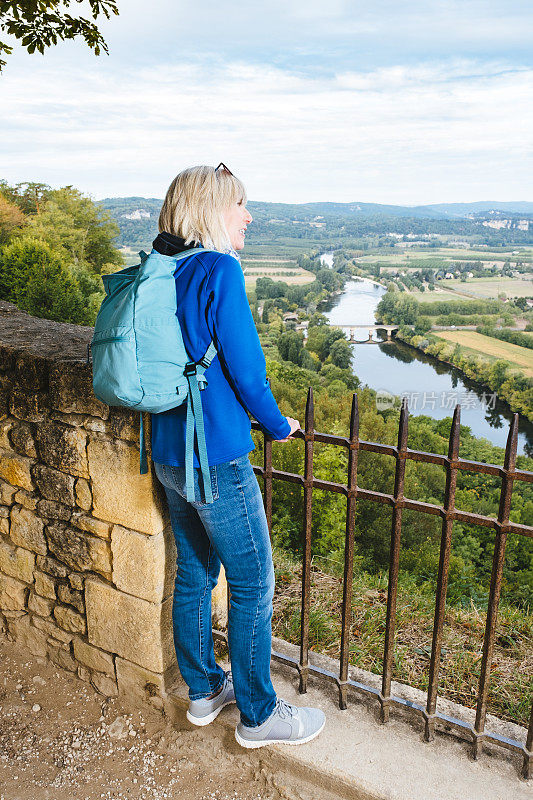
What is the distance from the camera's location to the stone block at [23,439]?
6.79ft

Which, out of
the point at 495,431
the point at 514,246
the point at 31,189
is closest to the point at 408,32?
the point at 514,246

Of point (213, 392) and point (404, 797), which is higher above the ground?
point (213, 392)

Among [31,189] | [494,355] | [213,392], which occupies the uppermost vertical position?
[31,189]

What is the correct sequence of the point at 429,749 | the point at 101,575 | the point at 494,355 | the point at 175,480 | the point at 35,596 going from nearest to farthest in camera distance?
the point at 175,480
the point at 429,749
the point at 101,575
the point at 35,596
the point at 494,355

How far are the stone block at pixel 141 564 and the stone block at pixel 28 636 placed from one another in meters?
0.60

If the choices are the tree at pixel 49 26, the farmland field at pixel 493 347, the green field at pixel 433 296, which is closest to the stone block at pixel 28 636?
the tree at pixel 49 26

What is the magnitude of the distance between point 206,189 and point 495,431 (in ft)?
161

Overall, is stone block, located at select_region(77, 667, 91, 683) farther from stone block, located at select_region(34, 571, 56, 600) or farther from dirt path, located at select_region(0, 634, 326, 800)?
stone block, located at select_region(34, 571, 56, 600)

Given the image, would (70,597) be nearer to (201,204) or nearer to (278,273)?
(201,204)

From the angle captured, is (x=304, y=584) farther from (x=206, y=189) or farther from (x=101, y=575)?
(x=206, y=189)

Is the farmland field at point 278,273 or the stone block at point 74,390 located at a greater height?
the stone block at point 74,390

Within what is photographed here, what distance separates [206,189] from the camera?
1.42m

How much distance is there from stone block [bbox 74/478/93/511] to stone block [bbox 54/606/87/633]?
45cm

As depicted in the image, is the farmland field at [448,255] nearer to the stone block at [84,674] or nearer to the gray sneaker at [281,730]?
the stone block at [84,674]
